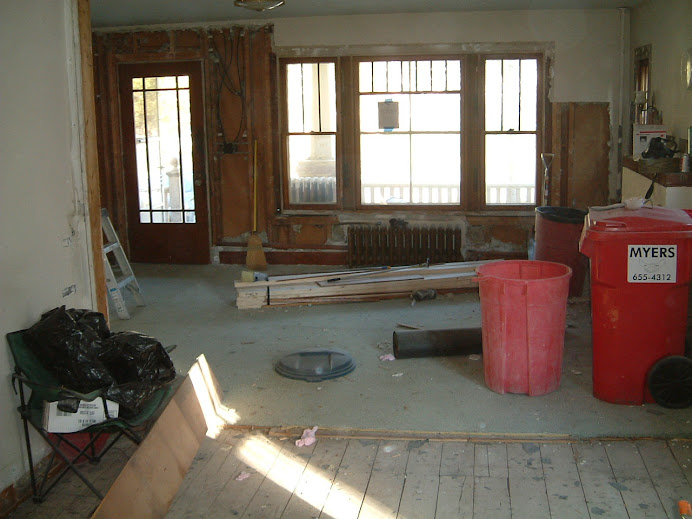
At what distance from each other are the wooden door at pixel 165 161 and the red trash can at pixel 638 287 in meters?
5.32

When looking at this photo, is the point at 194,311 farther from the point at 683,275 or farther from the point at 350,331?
the point at 683,275

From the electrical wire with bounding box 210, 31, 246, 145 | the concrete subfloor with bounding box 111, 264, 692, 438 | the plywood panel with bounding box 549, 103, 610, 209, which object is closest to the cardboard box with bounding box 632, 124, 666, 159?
the plywood panel with bounding box 549, 103, 610, 209

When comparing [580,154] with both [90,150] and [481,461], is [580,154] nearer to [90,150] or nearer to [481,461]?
[481,461]

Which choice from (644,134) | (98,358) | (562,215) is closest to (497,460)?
(98,358)

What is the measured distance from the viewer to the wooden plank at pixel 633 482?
313 centimetres

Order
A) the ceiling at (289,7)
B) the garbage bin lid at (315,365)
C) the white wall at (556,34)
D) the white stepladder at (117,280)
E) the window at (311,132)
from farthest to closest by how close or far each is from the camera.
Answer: the window at (311,132) → the white wall at (556,34) → the ceiling at (289,7) → the white stepladder at (117,280) → the garbage bin lid at (315,365)

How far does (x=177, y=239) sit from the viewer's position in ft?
28.1

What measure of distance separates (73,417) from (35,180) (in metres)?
1.18

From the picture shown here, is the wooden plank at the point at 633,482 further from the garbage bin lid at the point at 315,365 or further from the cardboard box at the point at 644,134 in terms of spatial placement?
the cardboard box at the point at 644,134

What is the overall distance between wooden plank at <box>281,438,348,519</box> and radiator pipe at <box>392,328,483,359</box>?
4.20 feet

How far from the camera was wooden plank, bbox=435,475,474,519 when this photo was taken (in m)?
3.16

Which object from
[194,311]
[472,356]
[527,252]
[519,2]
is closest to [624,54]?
[519,2]

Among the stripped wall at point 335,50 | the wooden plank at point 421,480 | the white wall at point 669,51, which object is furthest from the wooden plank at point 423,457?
the stripped wall at point 335,50

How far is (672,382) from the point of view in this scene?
4.02 metres
